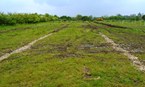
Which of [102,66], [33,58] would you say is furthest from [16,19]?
[102,66]

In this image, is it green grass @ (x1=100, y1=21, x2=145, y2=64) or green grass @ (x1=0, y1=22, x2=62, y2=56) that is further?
green grass @ (x1=0, y1=22, x2=62, y2=56)

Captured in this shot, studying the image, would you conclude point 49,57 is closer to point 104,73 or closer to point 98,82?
point 104,73

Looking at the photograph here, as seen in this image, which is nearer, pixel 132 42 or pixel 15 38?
pixel 132 42

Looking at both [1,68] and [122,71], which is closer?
[122,71]

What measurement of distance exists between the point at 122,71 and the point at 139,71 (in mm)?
1128

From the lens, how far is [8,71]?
73.3 ft

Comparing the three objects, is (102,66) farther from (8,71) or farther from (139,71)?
(8,71)

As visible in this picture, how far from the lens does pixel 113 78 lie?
19.5 meters

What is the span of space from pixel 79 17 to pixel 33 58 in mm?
136167

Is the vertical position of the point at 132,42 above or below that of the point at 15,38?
above

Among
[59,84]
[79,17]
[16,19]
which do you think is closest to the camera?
[59,84]

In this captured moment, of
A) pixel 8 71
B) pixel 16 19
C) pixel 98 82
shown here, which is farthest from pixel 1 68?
pixel 16 19

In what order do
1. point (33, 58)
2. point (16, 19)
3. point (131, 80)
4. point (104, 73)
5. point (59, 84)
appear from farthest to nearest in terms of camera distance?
point (16, 19), point (33, 58), point (104, 73), point (131, 80), point (59, 84)

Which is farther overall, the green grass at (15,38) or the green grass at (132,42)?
the green grass at (15,38)
